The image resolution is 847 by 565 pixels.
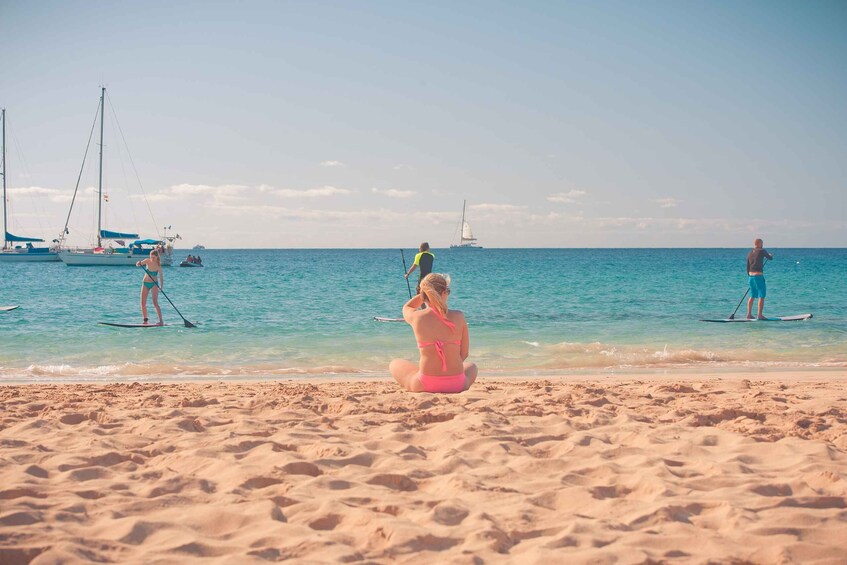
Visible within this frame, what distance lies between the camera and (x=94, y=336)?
12.6 metres

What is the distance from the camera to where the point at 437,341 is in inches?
223

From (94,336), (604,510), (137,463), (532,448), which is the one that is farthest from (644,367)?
(94,336)

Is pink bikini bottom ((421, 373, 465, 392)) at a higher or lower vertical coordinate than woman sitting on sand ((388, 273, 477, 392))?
lower

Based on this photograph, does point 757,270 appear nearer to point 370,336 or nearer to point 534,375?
point 534,375

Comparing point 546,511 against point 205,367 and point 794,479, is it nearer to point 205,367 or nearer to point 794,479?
point 794,479

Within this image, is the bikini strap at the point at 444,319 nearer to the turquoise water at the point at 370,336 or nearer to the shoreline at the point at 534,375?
the shoreline at the point at 534,375

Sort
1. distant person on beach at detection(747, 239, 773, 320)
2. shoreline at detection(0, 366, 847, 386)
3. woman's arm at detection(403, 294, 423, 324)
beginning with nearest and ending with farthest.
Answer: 1. woman's arm at detection(403, 294, 423, 324)
2. shoreline at detection(0, 366, 847, 386)
3. distant person on beach at detection(747, 239, 773, 320)

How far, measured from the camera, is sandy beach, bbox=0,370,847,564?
2.74m

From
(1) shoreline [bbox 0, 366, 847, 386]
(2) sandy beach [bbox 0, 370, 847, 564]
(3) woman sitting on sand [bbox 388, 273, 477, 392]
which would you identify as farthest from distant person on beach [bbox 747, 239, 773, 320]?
(3) woman sitting on sand [bbox 388, 273, 477, 392]

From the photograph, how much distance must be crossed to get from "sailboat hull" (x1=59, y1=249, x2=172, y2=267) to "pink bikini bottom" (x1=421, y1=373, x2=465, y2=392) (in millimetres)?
41504

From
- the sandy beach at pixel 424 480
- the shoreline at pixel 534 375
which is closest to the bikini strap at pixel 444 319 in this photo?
the sandy beach at pixel 424 480

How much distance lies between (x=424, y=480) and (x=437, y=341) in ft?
7.19

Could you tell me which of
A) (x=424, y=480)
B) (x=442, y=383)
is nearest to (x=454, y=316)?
(x=442, y=383)

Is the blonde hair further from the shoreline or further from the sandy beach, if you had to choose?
the shoreline
